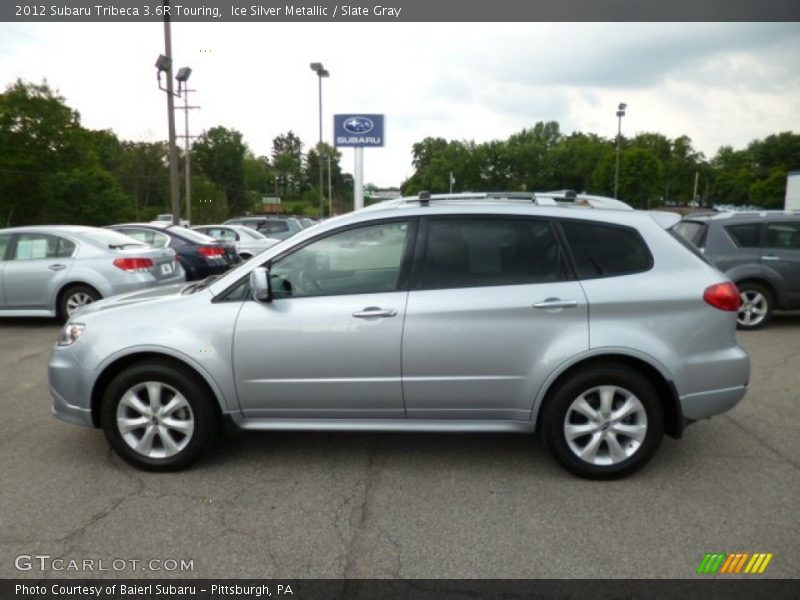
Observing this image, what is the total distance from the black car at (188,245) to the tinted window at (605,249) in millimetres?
9836

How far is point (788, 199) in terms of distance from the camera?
31.8m

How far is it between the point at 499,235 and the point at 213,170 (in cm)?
9932

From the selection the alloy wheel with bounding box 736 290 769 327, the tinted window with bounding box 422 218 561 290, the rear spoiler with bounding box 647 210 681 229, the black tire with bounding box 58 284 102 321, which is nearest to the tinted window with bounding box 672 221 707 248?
the alloy wheel with bounding box 736 290 769 327

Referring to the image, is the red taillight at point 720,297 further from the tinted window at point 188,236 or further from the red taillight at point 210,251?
the tinted window at point 188,236

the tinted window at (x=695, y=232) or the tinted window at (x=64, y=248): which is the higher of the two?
the tinted window at (x=695, y=232)

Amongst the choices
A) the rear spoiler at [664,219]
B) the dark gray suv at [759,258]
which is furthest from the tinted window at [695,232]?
the rear spoiler at [664,219]

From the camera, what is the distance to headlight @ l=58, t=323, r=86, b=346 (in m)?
4.09

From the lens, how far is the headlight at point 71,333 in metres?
4.09

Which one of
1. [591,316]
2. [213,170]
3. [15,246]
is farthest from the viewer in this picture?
[213,170]

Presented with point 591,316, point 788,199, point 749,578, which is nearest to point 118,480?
point 591,316

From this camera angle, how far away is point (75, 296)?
8.97 metres

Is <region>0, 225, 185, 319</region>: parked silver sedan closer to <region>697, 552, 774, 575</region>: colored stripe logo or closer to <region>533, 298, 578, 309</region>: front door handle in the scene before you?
<region>533, 298, 578, 309</region>: front door handle
